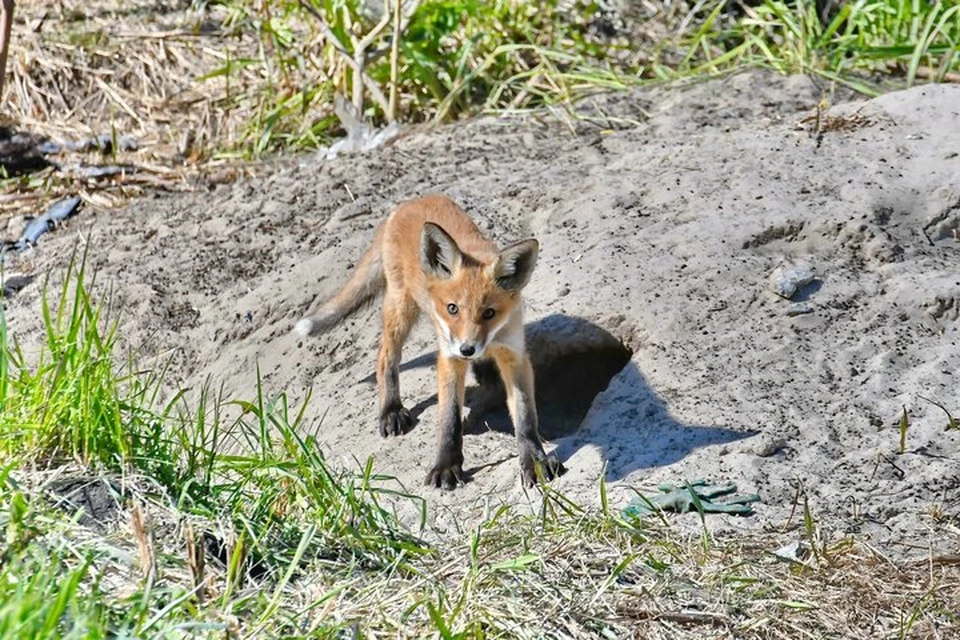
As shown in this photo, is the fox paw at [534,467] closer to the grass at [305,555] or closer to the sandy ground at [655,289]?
the sandy ground at [655,289]

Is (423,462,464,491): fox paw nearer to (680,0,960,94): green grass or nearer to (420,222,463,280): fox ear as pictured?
(420,222,463,280): fox ear

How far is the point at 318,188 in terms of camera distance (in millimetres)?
7652

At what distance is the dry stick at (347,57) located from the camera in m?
8.09

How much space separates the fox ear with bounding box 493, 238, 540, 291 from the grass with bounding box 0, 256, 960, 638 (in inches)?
51.0

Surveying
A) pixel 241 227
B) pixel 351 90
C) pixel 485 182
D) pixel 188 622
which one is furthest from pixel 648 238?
pixel 188 622

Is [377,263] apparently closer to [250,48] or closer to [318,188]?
[318,188]

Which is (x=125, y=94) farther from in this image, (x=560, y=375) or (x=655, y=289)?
(x=655, y=289)

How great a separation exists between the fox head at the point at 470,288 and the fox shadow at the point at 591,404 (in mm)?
542

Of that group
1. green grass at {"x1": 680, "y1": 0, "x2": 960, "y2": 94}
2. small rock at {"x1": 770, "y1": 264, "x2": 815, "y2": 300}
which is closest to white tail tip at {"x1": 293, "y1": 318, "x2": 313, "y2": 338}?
small rock at {"x1": 770, "y1": 264, "x2": 815, "y2": 300}

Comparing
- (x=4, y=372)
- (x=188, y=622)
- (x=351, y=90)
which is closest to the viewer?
(x=188, y=622)

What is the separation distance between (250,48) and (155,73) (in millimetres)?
694

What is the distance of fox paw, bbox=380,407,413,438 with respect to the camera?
5.96m

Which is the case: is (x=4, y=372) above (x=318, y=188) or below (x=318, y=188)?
above

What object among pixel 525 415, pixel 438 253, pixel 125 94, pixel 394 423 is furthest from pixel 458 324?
pixel 125 94
